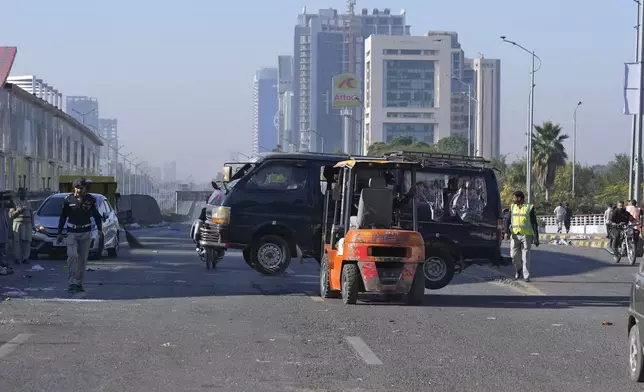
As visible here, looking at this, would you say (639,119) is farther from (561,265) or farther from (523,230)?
(523,230)

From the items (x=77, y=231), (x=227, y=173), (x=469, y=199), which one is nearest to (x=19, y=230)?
(x=227, y=173)

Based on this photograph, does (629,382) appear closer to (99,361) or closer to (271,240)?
(99,361)

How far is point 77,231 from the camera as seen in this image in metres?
18.3

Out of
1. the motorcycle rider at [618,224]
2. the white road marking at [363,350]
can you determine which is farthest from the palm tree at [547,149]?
the white road marking at [363,350]

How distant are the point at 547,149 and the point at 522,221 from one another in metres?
67.7

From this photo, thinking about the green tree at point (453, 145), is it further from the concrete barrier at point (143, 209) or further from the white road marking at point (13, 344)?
the white road marking at point (13, 344)

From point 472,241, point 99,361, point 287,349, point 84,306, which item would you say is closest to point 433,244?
point 472,241

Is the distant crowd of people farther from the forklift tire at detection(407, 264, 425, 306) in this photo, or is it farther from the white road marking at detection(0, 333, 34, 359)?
the white road marking at detection(0, 333, 34, 359)

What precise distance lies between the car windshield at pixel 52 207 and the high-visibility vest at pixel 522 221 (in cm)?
1346

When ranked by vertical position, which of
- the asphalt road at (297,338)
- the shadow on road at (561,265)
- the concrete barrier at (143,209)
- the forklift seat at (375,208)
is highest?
the forklift seat at (375,208)

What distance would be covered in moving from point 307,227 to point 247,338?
6743 millimetres

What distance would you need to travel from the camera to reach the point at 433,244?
758 inches

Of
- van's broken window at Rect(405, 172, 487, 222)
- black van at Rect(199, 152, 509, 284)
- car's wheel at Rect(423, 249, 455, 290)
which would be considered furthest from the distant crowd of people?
car's wheel at Rect(423, 249, 455, 290)

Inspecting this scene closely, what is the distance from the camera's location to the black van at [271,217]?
19.0 meters
